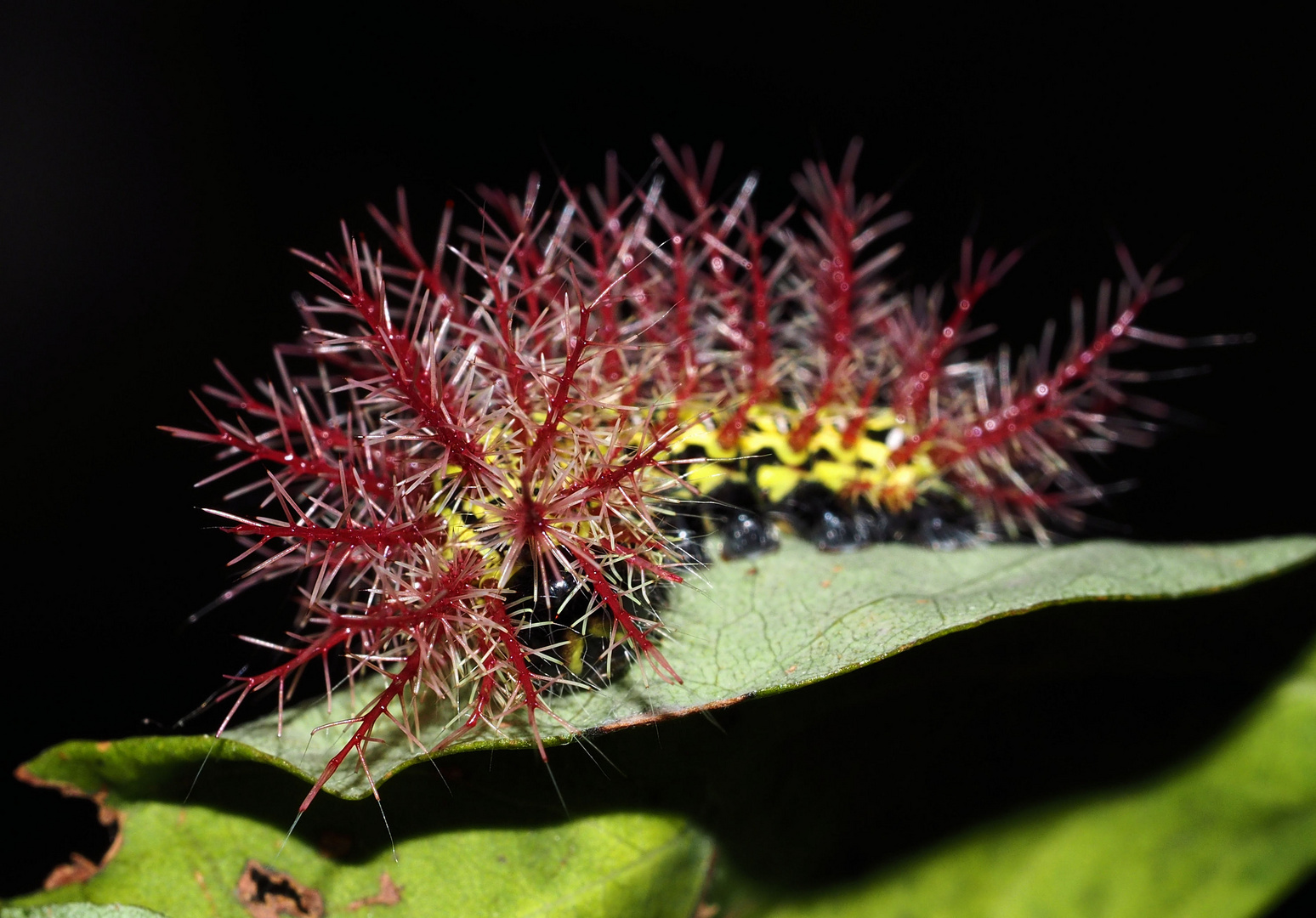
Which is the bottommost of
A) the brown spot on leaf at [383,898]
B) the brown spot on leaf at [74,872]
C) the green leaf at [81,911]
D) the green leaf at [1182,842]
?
the green leaf at [1182,842]

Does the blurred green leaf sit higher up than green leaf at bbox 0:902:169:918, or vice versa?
the blurred green leaf

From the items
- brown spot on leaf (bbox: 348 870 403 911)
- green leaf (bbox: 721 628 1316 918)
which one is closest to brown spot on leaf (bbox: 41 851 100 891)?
brown spot on leaf (bbox: 348 870 403 911)

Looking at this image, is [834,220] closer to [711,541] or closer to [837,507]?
[837,507]

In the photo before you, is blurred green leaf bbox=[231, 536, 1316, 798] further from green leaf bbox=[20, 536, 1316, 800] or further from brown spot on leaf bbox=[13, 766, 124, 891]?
brown spot on leaf bbox=[13, 766, 124, 891]

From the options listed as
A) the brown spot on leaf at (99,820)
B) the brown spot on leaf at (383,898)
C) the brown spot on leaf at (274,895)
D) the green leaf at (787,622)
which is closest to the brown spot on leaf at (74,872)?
the brown spot on leaf at (99,820)

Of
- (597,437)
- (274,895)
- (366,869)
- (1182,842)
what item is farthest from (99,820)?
(1182,842)

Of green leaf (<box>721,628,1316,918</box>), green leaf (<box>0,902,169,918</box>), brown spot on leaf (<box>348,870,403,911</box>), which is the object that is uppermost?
green leaf (<box>0,902,169,918</box>)

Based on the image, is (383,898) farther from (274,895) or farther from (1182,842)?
(1182,842)

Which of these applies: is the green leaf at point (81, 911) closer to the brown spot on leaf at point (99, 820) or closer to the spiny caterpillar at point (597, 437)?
the brown spot on leaf at point (99, 820)
